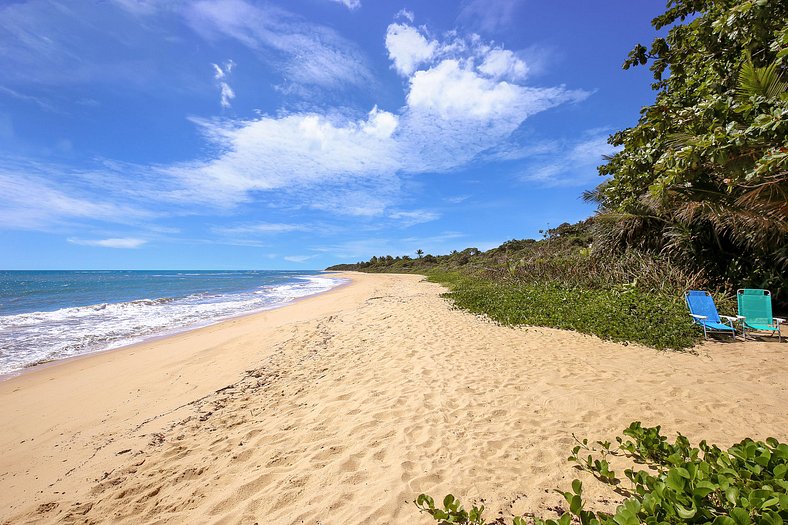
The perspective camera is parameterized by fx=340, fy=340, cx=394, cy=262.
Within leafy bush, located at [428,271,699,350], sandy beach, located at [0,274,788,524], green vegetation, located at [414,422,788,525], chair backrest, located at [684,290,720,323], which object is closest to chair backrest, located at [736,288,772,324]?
chair backrest, located at [684,290,720,323]

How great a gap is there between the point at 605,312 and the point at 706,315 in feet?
6.53

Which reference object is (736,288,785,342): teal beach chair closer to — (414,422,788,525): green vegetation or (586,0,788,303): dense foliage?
(586,0,788,303): dense foliage

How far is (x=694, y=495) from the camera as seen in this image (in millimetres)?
2055

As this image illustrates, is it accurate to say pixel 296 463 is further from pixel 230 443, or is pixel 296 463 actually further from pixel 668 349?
pixel 668 349

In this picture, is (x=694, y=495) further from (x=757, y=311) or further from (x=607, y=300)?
(x=607, y=300)

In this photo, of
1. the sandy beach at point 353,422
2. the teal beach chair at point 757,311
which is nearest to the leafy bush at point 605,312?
the sandy beach at point 353,422

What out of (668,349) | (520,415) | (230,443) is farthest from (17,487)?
(668,349)

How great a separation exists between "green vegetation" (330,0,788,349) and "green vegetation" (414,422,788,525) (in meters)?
2.27

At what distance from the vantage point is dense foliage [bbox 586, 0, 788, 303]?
3.13m

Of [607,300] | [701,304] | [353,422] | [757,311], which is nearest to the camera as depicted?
Result: [353,422]

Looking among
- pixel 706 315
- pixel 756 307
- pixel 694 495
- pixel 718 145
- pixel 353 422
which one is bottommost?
pixel 353 422

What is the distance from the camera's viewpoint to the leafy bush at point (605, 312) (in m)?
7.39

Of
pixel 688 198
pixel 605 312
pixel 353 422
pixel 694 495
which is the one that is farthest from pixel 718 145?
pixel 605 312

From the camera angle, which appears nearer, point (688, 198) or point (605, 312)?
point (688, 198)
